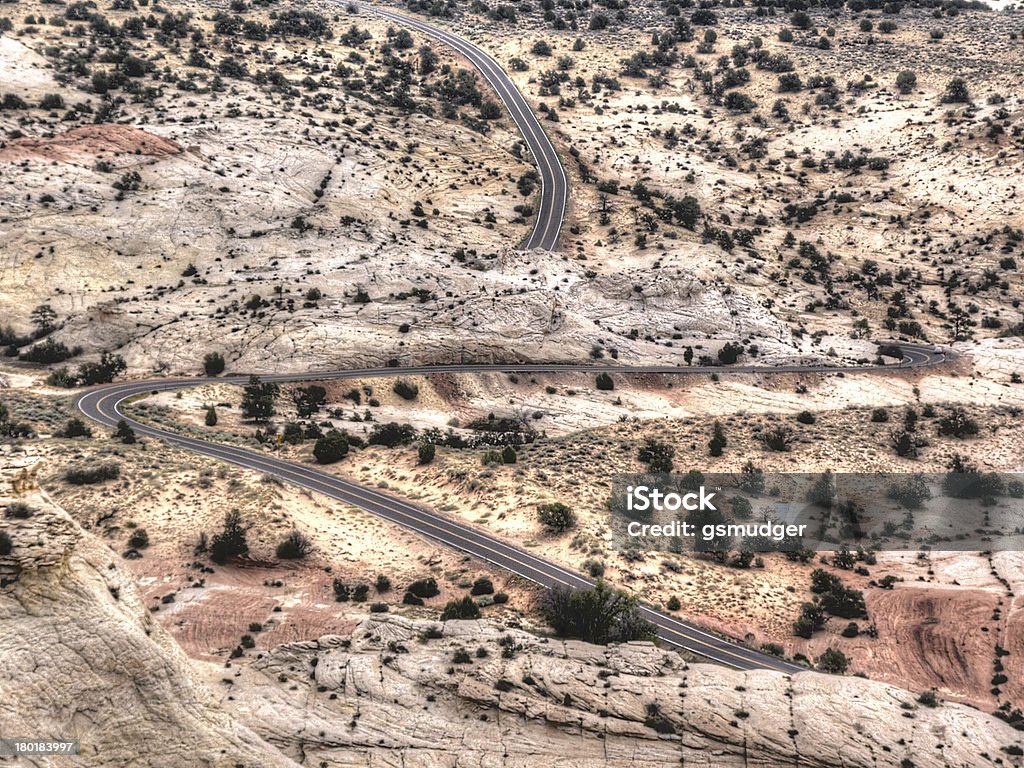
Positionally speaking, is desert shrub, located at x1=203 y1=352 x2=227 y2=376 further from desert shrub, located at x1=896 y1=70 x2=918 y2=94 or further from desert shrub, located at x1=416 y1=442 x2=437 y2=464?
desert shrub, located at x1=896 y1=70 x2=918 y2=94

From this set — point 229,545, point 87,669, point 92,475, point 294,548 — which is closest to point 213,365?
point 92,475

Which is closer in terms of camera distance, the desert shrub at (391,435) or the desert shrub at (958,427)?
the desert shrub at (391,435)

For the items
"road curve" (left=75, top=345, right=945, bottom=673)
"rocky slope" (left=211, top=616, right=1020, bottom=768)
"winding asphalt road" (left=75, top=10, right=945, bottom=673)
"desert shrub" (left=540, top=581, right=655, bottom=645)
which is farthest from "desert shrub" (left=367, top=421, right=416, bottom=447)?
"rocky slope" (left=211, top=616, right=1020, bottom=768)

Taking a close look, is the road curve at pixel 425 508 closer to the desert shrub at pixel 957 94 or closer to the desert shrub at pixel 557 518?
the desert shrub at pixel 557 518

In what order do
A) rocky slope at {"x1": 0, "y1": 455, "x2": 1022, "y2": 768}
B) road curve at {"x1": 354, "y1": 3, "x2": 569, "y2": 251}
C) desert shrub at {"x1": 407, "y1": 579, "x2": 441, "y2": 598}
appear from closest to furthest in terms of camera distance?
rocky slope at {"x1": 0, "y1": 455, "x2": 1022, "y2": 768} → desert shrub at {"x1": 407, "y1": 579, "x2": 441, "y2": 598} → road curve at {"x1": 354, "y1": 3, "x2": 569, "y2": 251}

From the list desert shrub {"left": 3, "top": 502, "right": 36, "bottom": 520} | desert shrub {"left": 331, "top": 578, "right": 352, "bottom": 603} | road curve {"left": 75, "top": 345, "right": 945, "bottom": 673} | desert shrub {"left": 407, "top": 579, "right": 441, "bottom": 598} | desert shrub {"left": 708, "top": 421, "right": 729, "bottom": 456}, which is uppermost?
desert shrub {"left": 3, "top": 502, "right": 36, "bottom": 520}

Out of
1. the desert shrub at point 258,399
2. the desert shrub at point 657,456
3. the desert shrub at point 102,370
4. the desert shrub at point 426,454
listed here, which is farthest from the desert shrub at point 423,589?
the desert shrub at point 102,370

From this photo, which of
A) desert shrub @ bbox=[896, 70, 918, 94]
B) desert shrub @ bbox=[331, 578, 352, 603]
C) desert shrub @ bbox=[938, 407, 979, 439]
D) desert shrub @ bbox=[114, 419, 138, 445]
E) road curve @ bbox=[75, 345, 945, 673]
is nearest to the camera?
road curve @ bbox=[75, 345, 945, 673]

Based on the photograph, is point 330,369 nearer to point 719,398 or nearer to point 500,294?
point 500,294
